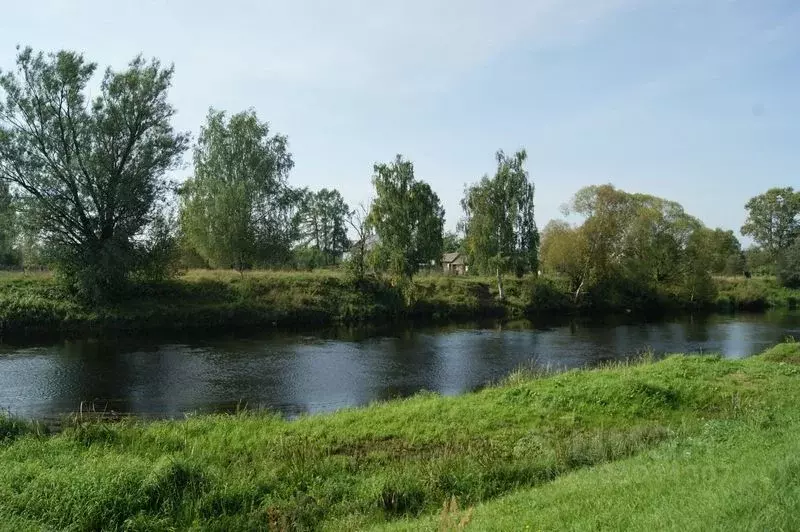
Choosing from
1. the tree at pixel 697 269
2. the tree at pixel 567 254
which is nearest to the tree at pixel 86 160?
the tree at pixel 567 254

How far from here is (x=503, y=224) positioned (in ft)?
179

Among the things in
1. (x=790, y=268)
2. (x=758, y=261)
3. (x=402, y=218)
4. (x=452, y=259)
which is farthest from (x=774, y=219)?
(x=402, y=218)

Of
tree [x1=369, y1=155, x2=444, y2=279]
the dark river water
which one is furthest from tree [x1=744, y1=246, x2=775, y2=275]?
tree [x1=369, y1=155, x2=444, y2=279]

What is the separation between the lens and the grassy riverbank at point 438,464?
7465mm

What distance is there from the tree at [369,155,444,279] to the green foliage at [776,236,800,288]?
46.1m

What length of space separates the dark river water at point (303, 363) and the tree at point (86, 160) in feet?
26.7

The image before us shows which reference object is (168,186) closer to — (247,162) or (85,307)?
(85,307)

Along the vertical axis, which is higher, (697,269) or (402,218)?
(402,218)

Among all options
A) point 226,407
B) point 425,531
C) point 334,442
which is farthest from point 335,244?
point 425,531

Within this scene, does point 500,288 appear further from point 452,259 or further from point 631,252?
point 452,259

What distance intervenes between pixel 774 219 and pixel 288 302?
7894 centimetres

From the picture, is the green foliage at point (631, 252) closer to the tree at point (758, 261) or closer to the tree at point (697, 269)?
the tree at point (697, 269)

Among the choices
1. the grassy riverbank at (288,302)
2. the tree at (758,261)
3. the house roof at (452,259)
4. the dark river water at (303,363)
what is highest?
the house roof at (452,259)

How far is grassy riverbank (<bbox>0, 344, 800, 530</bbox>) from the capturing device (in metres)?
7.46
